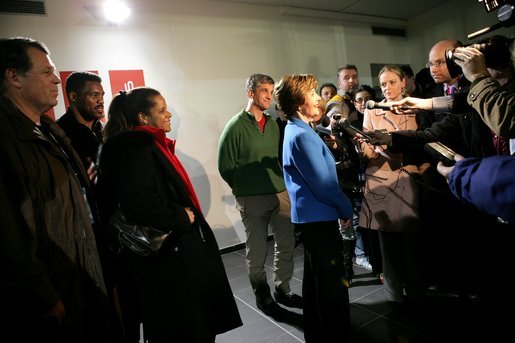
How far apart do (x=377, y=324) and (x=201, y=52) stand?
3325 mm

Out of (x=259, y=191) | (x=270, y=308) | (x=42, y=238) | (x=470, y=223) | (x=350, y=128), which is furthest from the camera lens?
(x=259, y=191)

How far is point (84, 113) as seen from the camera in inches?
75.2

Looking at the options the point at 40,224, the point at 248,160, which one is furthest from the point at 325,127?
the point at 40,224

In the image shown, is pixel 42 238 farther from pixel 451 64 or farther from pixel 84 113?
pixel 451 64

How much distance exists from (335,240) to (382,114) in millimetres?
987

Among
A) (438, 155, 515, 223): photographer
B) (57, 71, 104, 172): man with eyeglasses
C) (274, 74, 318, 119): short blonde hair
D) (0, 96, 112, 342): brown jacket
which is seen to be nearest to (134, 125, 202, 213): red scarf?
(0, 96, 112, 342): brown jacket

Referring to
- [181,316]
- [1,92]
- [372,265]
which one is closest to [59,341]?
[181,316]

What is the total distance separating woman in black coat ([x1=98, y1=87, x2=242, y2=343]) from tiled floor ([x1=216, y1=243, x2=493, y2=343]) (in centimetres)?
67

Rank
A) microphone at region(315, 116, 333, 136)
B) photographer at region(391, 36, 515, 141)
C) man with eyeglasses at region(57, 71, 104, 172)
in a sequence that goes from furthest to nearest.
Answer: microphone at region(315, 116, 333, 136) < man with eyeglasses at region(57, 71, 104, 172) < photographer at region(391, 36, 515, 141)

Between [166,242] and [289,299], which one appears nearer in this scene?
[166,242]

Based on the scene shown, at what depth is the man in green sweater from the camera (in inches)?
92.9

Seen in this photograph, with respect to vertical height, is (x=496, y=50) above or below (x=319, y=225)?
A: above

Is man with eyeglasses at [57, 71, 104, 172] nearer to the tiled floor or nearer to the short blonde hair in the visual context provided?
the short blonde hair

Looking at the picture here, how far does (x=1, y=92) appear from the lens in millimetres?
1139
